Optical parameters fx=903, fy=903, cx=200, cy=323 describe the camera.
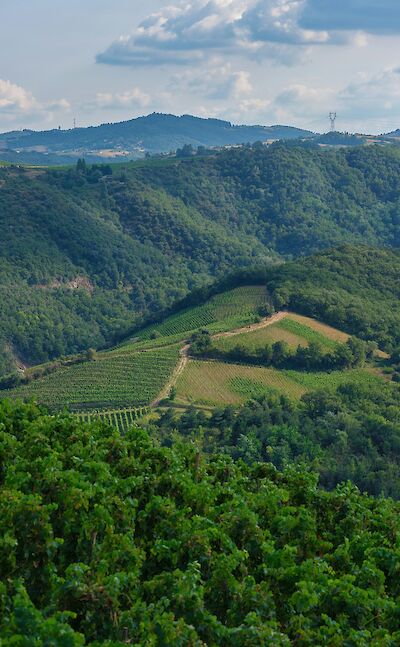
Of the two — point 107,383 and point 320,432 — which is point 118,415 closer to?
point 107,383

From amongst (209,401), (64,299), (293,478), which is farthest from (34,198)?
(293,478)

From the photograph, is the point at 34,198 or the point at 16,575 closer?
the point at 16,575

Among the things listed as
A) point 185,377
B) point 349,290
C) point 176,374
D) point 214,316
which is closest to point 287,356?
point 185,377

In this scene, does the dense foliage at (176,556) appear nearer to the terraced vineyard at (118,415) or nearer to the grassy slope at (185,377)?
the terraced vineyard at (118,415)

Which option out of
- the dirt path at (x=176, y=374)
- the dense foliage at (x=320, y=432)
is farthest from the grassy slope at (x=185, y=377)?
the dense foliage at (x=320, y=432)

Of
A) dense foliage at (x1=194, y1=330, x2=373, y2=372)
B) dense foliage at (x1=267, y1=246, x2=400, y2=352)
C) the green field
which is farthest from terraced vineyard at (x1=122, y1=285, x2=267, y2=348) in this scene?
the green field

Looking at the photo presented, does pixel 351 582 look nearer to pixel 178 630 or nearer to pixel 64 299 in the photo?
pixel 178 630
